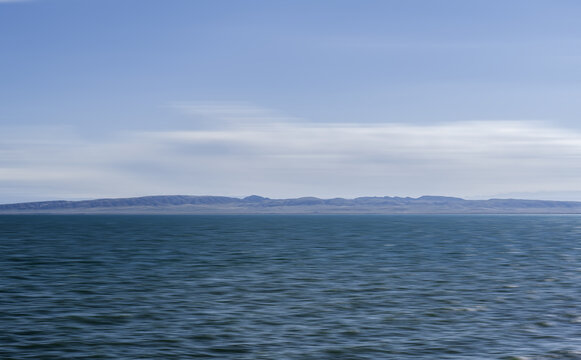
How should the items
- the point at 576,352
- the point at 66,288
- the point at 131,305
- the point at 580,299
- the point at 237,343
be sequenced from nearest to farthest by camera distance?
1. the point at 576,352
2. the point at 237,343
3. the point at 131,305
4. the point at 580,299
5. the point at 66,288

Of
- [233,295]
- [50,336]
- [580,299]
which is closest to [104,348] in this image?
[50,336]

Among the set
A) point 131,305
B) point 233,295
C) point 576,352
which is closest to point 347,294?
point 233,295

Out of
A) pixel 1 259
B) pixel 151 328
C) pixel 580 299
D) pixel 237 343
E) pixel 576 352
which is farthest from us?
pixel 1 259

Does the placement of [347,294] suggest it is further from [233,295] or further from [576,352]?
[576,352]

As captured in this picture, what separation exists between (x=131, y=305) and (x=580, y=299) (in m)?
20.0

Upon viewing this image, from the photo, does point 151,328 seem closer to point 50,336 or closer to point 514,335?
point 50,336

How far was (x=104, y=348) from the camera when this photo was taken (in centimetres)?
1952

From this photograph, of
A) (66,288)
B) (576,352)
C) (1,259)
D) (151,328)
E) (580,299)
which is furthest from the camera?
(1,259)

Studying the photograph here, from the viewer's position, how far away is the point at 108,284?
3469 cm

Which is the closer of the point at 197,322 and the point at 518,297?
the point at 197,322

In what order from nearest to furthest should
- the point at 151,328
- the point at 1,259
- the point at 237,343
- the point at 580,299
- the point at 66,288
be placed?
the point at 237,343, the point at 151,328, the point at 580,299, the point at 66,288, the point at 1,259

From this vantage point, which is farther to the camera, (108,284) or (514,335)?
(108,284)

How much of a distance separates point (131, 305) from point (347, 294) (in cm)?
1007

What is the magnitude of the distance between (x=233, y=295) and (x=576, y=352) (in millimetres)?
15896
